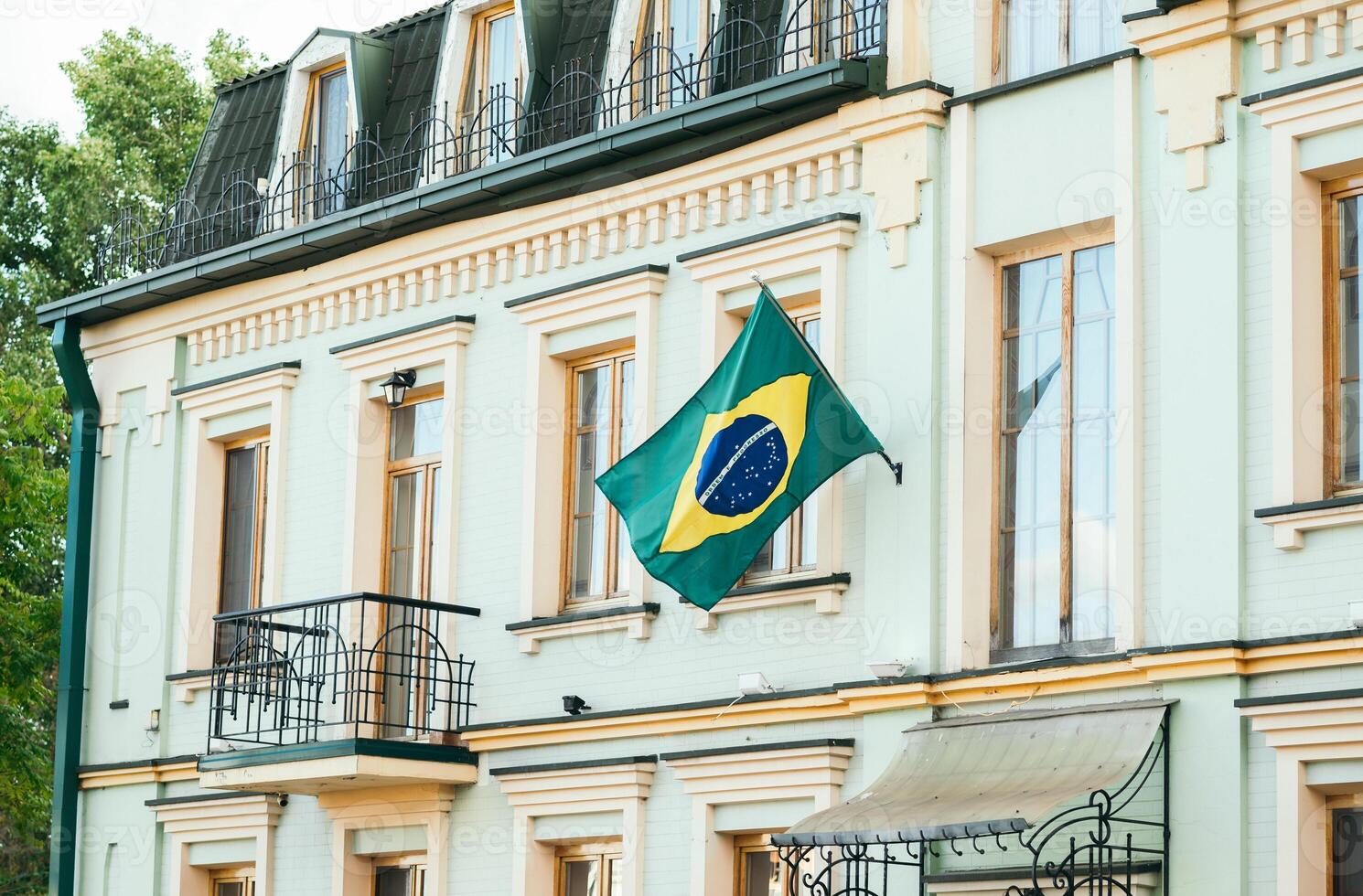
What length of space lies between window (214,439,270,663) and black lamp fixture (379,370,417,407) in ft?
6.53

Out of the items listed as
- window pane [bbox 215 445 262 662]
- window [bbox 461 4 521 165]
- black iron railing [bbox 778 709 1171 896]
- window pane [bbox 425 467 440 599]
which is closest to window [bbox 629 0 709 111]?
window [bbox 461 4 521 165]

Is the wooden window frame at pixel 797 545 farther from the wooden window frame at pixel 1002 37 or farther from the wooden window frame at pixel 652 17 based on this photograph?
the wooden window frame at pixel 652 17

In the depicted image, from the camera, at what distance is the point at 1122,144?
1535 cm

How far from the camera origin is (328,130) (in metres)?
22.2

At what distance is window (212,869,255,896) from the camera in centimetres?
2120

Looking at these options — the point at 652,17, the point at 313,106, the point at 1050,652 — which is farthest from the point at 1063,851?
the point at 313,106

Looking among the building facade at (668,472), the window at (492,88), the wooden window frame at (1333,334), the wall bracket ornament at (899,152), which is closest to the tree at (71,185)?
the building facade at (668,472)

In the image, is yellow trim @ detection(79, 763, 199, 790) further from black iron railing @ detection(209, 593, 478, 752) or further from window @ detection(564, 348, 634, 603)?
window @ detection(564, 348, 634, 603)

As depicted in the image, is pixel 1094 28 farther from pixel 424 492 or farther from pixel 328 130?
pixel 328 130

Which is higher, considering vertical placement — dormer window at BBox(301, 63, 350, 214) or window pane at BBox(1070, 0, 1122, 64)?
dormer window at BBox(301, 63, 350, 214)

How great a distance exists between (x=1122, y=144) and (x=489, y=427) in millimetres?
6224

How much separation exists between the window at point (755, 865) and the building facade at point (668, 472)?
3cm

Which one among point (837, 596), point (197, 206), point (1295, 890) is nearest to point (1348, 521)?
point (1295, 890)

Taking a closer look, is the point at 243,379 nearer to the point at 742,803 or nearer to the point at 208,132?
the point at 208,132
